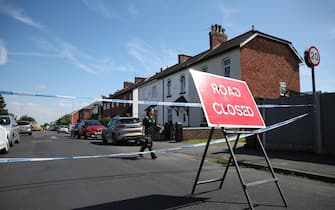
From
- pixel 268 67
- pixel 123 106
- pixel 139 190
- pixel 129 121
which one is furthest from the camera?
pixel 123 106

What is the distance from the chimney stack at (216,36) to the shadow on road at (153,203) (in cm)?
2303

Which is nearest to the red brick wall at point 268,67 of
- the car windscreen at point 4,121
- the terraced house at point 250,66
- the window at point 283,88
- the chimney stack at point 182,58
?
the terraced house at point 250,66

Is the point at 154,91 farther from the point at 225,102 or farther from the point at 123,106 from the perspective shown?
the point at 225,102

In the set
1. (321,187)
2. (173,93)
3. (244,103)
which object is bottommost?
(321,187)

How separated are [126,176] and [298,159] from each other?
549 centimetres

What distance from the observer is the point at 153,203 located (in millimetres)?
3910

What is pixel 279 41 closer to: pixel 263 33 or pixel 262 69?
pixel 263 33

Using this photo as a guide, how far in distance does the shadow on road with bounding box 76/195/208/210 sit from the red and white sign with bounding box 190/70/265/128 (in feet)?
4.60

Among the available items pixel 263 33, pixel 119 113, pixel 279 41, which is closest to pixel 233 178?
pixel 263 33

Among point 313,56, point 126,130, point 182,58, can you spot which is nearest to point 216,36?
point 182,58

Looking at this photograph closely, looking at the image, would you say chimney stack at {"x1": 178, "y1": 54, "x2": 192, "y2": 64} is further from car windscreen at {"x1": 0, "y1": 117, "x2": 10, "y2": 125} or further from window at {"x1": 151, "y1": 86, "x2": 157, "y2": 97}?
car windscreen at {"x1": 0, "y1": 117, "x2": 10, "y2": 125}

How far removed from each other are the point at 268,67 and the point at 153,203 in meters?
19.4

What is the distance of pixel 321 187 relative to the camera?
5008mm

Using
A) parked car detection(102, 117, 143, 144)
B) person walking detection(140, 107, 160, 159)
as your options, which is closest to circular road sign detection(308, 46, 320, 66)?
person walking detection(140, 107, 160, 159)
